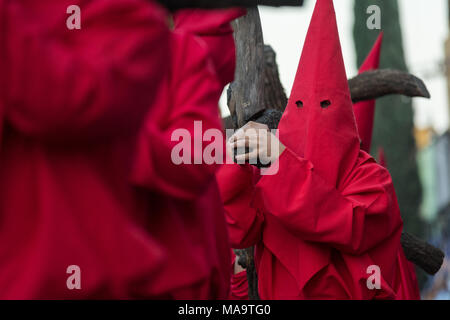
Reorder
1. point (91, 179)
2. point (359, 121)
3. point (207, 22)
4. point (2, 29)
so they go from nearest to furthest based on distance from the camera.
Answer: point (2, 29), point (91, 179), point (207, 22), point (359, 121)

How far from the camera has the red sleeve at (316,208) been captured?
306cm

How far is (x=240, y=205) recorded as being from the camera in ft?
11.0

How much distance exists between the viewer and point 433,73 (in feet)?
74.7

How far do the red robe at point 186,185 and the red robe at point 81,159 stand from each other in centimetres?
10

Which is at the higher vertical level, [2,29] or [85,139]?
[2,29]

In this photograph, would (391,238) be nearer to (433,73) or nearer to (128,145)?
(128,145)

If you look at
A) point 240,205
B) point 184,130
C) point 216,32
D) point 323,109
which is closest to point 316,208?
point 240,205

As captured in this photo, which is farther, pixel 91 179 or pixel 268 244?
pixel 268 244

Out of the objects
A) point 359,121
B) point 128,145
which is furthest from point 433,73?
point 128,145

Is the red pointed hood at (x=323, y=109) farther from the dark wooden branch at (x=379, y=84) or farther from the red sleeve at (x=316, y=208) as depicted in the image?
the dark wooden branch at (x=379, y=84)

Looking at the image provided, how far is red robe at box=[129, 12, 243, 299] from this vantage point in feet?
6.34
